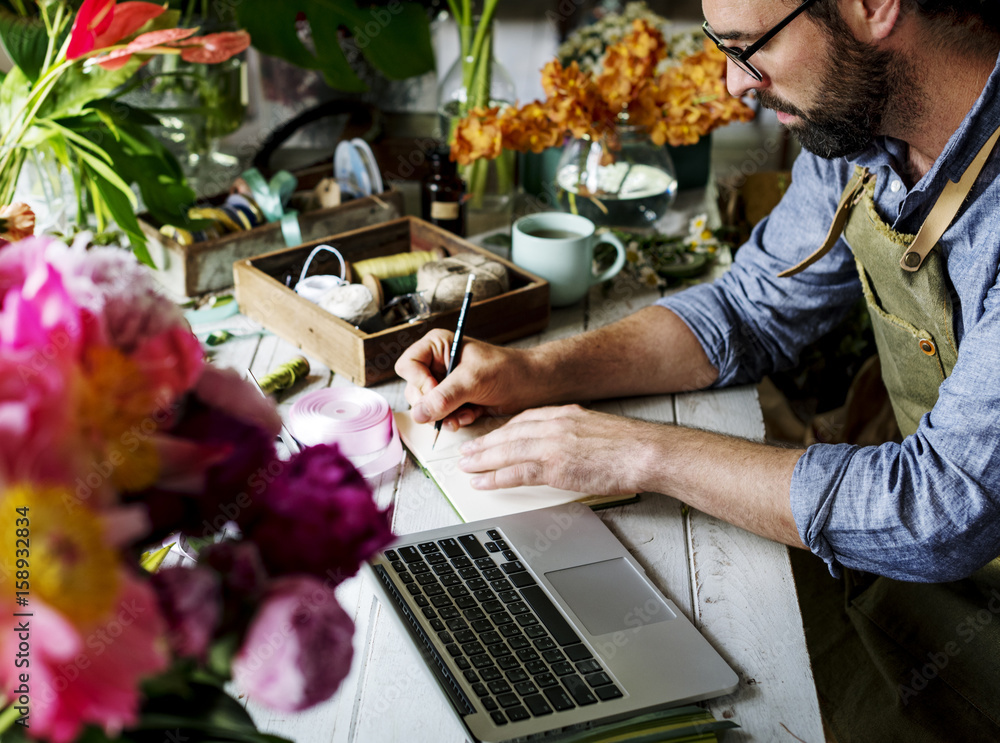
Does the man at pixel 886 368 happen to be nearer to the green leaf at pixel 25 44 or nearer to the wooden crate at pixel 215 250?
the wooden crate at pixel 215 250

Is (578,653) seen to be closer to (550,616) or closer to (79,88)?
(550,616)

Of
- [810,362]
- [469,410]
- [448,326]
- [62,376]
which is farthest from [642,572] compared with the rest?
[810,362]

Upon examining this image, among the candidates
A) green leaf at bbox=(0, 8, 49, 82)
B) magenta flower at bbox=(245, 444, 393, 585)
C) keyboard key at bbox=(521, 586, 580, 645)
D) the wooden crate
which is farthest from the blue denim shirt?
green leaf at bbox=(0, 8, 49, 82)

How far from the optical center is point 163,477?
0.38 m

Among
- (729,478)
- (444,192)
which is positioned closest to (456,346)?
(729,478)

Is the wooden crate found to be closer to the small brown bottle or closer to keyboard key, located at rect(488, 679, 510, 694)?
the small brown bottle

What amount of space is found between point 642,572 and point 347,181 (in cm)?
106

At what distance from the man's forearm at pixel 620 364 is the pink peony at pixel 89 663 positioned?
831mm

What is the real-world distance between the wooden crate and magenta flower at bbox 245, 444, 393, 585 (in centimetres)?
106

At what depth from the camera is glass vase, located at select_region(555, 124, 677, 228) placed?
5.41ft

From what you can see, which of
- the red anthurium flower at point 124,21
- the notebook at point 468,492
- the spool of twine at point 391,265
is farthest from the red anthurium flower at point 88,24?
the notebook at point 468,492

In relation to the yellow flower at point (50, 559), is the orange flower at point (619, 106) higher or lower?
lower

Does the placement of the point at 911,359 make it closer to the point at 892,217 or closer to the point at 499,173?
the point at 892,217

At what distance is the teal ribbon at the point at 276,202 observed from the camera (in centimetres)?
146
